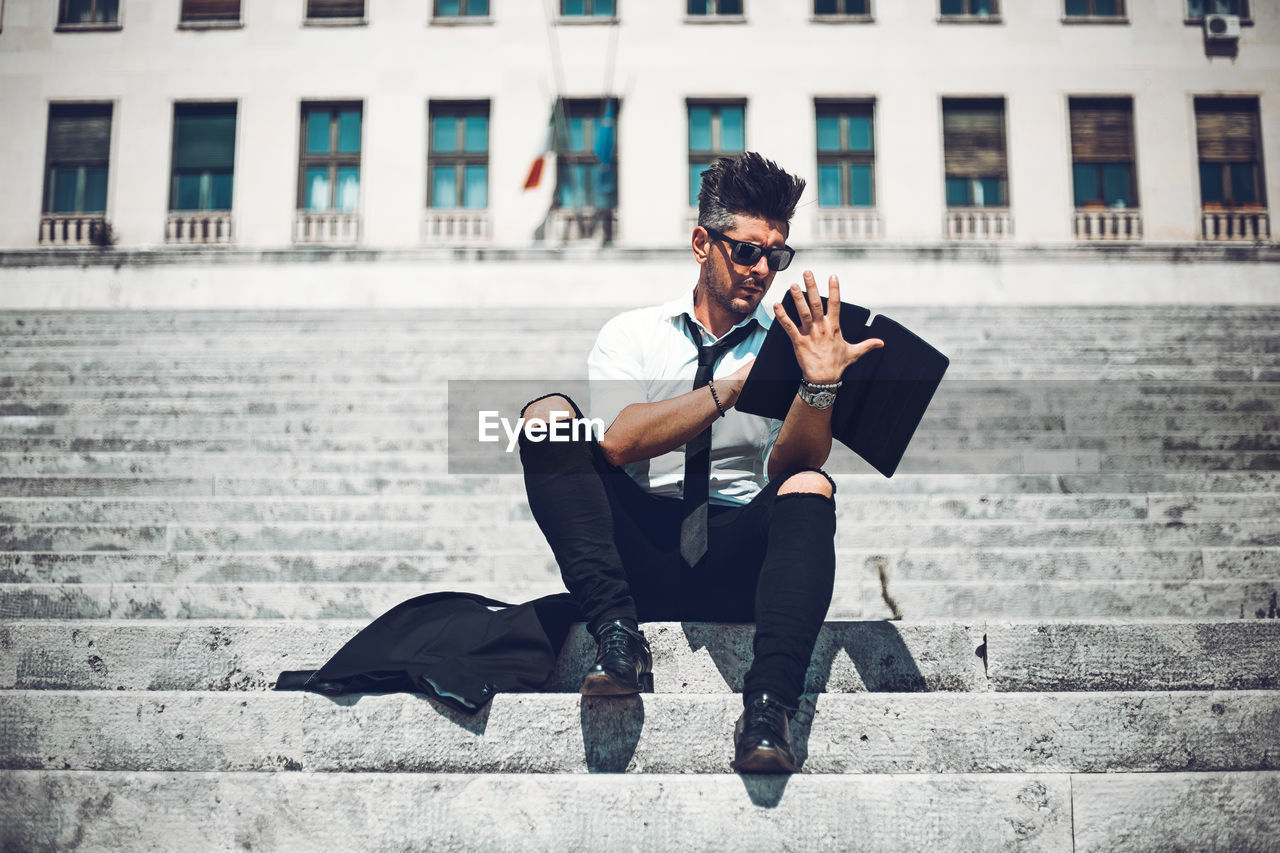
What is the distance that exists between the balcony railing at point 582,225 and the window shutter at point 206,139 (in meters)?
5.53

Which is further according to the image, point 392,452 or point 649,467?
point 392,452

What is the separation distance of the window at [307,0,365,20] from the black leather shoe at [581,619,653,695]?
56.3ft

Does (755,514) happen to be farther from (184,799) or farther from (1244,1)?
(1244,1)

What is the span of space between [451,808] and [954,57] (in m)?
17.3

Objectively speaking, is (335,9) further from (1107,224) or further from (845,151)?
→ (1107,224)

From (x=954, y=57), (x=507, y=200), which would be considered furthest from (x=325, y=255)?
(x=954, y=57)

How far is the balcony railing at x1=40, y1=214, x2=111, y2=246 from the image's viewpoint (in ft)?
56.8

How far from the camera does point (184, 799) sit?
2633mm

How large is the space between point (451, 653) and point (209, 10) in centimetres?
1787

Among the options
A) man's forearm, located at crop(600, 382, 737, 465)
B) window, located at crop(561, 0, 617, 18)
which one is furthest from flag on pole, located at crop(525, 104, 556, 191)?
man's forearm, located at crop(600, 382, 737, 465)

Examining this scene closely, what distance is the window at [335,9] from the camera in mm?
17594

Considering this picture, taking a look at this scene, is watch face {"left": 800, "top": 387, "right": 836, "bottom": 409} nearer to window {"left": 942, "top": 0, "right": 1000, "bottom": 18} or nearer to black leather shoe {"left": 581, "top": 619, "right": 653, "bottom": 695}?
black leather shoe {"left": 581, "top": 619, "right": 653, "bottom": 695}

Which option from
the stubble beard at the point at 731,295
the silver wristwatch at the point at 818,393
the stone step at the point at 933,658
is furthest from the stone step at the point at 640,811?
the stubble beard at the point at 731,295

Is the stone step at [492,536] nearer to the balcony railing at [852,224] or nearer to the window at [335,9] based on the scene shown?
the balcony railing at [852,224]
